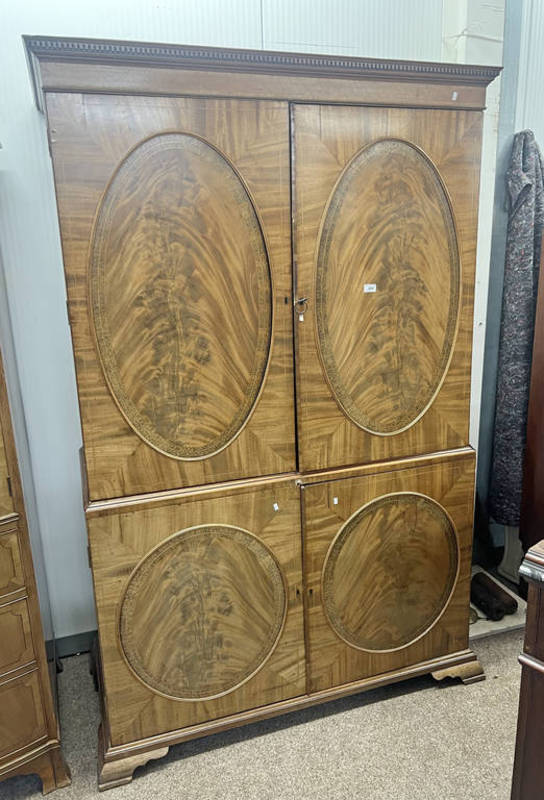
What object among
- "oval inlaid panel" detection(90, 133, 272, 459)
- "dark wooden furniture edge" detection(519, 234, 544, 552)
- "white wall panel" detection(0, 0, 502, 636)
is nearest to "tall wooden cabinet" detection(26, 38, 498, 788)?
"oval inlaid panel" detection(90, 133, 272, 459)

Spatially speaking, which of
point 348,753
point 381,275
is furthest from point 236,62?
point 348,753

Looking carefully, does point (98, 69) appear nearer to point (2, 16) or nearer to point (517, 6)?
point (2, 16)

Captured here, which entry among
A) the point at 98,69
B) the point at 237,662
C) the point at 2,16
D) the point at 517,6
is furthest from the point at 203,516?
the point at 517,6

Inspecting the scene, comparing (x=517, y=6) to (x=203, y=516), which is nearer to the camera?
(x=203, y=516)

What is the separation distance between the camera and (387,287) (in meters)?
1.59

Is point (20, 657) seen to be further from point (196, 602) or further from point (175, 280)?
point (175, 280)

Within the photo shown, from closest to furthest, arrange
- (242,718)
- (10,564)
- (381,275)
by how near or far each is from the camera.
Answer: (10,564) < (381,275) < (242,718)

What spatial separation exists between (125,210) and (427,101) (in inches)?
34.8

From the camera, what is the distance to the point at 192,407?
1.49 metres

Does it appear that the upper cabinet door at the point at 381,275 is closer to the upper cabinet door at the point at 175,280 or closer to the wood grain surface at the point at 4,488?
the upper cabinet door at the point at 175,280

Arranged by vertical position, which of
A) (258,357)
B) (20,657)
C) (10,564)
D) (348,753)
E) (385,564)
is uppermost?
(258,357)

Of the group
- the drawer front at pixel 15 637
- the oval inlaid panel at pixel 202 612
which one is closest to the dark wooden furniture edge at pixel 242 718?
the oval inlaid panel at pixel 202 612

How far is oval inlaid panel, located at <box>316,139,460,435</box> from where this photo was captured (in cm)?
152

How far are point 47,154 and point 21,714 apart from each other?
65.5 inches
